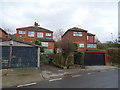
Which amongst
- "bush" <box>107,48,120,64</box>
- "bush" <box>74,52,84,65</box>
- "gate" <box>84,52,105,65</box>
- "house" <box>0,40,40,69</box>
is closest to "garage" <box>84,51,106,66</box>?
"gate" <box>84,52,105,65</box>

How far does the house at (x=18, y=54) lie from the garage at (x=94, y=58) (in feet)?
25.7

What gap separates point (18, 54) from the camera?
12.1 metres

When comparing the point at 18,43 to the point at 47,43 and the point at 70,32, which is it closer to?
the point at 47,43

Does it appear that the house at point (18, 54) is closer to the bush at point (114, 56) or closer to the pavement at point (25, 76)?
the pavement at point (25, 76)

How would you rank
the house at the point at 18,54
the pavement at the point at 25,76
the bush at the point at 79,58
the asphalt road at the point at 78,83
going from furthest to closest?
the bush at the point at 79,58, the house at the point at 18,54, the pavement at the point at 25,76, the asphalt road at the point at 78,83

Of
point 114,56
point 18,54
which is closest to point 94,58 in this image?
point 114,56

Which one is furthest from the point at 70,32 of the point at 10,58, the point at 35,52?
the point at 10,58

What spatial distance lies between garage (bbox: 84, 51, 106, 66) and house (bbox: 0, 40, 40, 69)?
785 cm

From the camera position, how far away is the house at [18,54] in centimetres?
1160

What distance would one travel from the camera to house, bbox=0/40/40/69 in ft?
38.1

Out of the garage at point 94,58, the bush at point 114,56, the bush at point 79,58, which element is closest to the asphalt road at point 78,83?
the bush at point 79,58

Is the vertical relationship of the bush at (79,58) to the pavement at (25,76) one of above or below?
above

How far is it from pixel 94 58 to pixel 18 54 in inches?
455

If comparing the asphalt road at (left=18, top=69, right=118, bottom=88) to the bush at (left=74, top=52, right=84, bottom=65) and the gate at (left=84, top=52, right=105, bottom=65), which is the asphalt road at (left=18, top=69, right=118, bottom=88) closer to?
the bush at (left=74, top=52, right=84, bottom=65)
